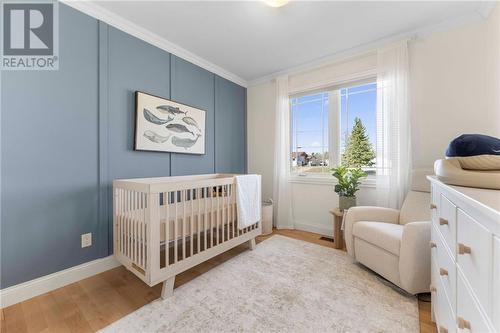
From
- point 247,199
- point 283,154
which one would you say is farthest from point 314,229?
point 247,199

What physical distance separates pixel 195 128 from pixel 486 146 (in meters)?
2.53

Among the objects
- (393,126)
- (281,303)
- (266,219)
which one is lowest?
(281,303)

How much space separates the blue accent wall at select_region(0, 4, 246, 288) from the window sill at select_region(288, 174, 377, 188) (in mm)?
A: 1831

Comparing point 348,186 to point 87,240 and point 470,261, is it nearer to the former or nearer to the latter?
point 470,261

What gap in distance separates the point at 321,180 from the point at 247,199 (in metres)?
1.23

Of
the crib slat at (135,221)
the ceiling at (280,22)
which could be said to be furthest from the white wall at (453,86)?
the crib slat at (135,221)

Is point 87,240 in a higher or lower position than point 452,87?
lower

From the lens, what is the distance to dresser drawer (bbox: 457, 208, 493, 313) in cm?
50

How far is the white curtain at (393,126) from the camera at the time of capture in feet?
7.16

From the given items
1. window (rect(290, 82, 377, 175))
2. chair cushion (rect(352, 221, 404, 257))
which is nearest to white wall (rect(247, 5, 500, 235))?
window (rect(290, 82, 377, 175))

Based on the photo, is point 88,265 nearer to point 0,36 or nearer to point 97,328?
point 97,328

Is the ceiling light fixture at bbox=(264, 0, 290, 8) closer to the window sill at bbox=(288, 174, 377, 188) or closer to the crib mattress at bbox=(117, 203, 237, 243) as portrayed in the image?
the crib mattress at bbox=(117, 203, 237, 243)

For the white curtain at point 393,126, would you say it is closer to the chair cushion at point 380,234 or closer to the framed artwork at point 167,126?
the chair cushion at point 380,234

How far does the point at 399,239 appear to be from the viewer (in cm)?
155
